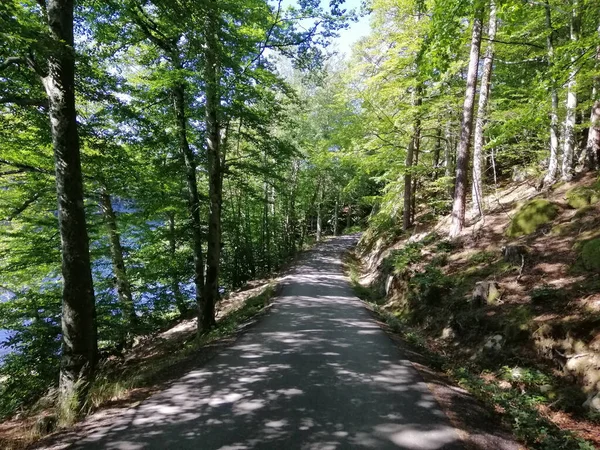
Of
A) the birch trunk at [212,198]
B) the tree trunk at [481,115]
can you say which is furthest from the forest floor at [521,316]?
the birch trunk at [212,198]

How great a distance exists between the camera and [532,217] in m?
8.63

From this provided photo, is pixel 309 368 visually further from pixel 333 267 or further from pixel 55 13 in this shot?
pixel 333 267

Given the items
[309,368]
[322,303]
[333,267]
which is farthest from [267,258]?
[309,368]

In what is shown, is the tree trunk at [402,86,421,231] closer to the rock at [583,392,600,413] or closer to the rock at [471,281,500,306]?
the rock at [471,281,500,306]

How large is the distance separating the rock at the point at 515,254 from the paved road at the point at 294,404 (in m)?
3.45

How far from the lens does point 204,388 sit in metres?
4.95

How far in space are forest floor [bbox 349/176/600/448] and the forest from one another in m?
1.40

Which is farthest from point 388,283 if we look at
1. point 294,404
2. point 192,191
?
point 294,404

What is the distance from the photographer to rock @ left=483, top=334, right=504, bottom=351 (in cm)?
596

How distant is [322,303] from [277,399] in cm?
694

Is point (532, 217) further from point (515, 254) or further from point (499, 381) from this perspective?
point (499, 381)

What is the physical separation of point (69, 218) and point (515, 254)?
8807 millimetres

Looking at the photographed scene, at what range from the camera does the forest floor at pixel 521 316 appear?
171 inches

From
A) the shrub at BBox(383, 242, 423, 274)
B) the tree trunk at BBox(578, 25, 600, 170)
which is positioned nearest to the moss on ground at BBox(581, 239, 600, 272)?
the tree trunk at BBox(578, 25, 600, 170)
